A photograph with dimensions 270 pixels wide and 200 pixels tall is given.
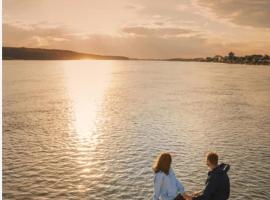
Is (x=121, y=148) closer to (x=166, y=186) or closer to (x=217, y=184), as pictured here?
(x=166, y=186)

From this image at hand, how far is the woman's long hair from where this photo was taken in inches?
492

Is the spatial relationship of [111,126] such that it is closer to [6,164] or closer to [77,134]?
[77,134]

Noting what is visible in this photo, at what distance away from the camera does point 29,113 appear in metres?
52.8

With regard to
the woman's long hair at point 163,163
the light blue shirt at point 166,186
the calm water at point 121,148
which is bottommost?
the calm water at point 121,148

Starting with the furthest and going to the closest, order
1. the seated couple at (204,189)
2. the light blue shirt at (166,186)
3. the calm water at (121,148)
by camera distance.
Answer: the calm water at (121,148) → the light blue shirt at (166,186) → the seated couple at (204,189)

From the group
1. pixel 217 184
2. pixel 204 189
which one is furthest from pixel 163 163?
pixel 217 184

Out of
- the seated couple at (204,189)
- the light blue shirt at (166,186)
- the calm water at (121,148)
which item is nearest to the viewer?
the seated couple at (204,189)

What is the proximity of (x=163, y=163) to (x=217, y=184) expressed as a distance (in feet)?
5.94

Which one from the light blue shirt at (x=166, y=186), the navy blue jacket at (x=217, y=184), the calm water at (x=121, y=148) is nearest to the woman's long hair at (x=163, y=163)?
the light blue shirt at (x=166, y=186)

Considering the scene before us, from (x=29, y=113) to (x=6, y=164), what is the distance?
23517 mm

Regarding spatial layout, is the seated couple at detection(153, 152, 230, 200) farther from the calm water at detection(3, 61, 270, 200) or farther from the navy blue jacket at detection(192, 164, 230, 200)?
the calm water at detection(3, 61, 270, 200)

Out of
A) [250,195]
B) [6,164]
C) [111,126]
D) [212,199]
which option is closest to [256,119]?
[111,126]

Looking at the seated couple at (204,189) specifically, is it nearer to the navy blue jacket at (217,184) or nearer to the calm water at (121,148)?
the navy blue jacket at (217,184)

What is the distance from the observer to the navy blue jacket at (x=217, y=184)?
12500mm
